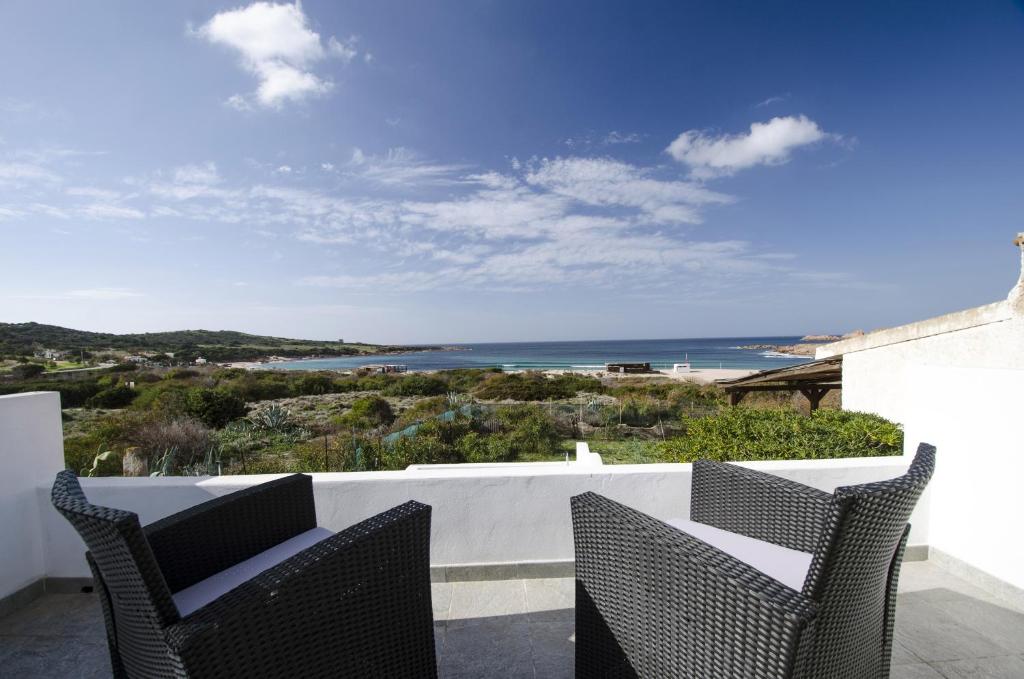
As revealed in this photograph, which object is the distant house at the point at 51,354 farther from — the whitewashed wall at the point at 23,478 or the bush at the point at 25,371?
the whitewashed wall at the point at 23,478

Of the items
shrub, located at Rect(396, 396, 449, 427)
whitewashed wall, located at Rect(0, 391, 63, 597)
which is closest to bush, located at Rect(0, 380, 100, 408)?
shrub, located at Rect(396, 396, 449, 427)

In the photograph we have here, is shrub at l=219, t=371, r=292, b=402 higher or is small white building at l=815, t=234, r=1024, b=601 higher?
small white building at l=815, t=234, r=1024, b=601

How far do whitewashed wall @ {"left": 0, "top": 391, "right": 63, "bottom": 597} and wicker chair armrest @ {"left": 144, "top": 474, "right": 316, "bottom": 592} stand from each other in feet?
4.93

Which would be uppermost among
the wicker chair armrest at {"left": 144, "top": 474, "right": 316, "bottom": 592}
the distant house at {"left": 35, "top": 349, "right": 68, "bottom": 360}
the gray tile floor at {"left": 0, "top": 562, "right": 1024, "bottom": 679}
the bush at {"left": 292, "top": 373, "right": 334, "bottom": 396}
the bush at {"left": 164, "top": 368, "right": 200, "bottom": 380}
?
the distant house at {"left": 35, "top": 349, "right": 68, "bottom": 360}

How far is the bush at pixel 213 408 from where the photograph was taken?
11600mm

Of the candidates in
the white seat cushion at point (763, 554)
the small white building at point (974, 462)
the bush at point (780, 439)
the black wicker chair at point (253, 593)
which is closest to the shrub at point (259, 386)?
the bush at point (780, 439)

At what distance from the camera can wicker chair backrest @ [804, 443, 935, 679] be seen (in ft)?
3.63

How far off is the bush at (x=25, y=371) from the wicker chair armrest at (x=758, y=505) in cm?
1844

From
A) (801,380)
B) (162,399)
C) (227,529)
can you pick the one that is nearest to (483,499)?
(227,529)

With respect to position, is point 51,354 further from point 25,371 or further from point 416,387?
point 416,387

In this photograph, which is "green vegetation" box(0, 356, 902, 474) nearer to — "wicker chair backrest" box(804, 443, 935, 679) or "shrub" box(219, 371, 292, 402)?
"shrub" box(219, 371, 292, 402)

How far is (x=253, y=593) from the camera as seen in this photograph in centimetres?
105

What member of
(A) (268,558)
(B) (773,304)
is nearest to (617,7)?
(A) (268,558)

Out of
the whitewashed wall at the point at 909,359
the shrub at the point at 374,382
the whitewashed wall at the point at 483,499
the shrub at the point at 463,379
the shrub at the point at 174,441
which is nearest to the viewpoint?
the whitewashed wall at the point at 483,499
